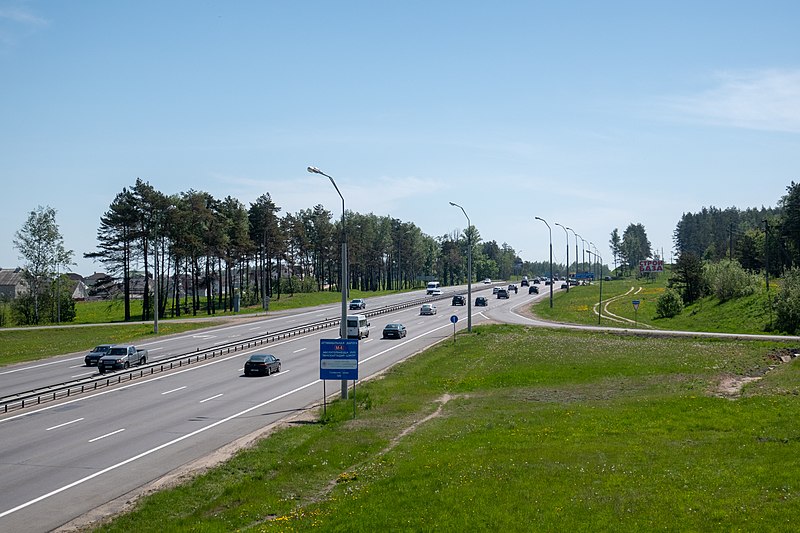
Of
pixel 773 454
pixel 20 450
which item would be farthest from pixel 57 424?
pixel 773 454

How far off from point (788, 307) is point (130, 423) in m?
54.9

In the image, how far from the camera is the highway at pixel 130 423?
18.3 m

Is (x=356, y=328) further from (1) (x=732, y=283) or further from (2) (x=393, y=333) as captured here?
(1) (x=732, y=283)

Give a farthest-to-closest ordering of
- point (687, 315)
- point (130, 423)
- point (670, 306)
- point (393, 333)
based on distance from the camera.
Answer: point (670, 306) < point (687, 315) < point (393, 333) < point (130, 423)

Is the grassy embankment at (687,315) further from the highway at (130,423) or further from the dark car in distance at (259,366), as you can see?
the dark car in distance at (259,366)

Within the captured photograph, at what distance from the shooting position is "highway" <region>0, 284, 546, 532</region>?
60.0ft

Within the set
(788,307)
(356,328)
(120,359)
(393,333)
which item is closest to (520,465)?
(120,359)

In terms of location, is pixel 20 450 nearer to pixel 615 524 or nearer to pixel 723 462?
pixel 615 524

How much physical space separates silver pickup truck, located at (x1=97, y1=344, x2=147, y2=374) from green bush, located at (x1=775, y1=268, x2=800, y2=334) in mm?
50877

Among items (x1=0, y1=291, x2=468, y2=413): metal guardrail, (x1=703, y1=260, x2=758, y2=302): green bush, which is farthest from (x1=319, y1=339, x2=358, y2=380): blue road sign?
(x1=703, y1=260, x2=758, y2=302): green bush

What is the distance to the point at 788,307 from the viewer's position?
61156 mm

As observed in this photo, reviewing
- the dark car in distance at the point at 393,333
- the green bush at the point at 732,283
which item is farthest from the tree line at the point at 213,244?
the green bush at the point at 732,283

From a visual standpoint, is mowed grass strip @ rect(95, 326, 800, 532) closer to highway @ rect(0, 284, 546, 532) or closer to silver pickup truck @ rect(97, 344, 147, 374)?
highway @ rect(0, 284, 546, 532)

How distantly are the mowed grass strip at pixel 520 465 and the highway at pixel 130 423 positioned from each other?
2204 millimetres
